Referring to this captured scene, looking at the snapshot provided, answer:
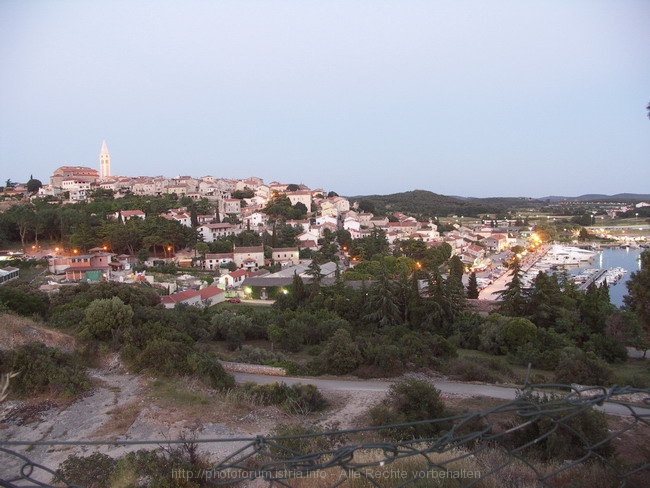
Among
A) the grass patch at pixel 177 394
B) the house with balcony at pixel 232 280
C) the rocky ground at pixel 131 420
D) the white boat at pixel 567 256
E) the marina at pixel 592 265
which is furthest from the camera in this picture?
the white boat at pixel 567 256

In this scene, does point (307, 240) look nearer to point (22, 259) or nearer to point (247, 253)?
point (247, 253)

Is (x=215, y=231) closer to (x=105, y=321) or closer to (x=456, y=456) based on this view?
(x=105, y=321)

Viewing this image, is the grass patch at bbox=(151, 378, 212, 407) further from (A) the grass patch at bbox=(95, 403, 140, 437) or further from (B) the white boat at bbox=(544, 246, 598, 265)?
(B) the white boat at bbox=(544, 246, 598, 265)

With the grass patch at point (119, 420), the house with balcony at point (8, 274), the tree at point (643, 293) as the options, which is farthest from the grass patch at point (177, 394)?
the house with balcony at point (8, 274)

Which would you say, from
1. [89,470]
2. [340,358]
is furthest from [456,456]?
[340,358]

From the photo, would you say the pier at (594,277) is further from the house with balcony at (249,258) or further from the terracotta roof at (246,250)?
the terracotta roof at (246,250)

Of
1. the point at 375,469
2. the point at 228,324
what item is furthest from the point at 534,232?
the point at 375,469
